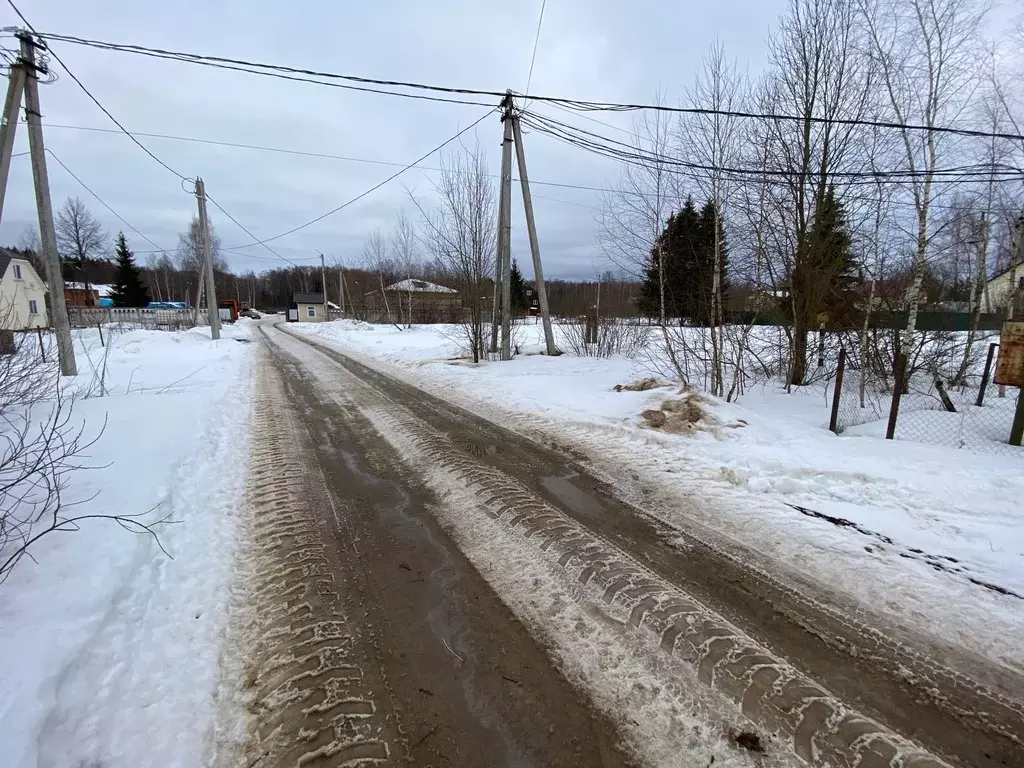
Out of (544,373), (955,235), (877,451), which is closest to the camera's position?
(877,451)

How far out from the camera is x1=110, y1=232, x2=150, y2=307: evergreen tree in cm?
5475

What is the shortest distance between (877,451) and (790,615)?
13.5ft

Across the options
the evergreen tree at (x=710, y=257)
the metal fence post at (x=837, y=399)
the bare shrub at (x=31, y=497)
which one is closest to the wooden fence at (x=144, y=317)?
the bare shrub at (x=31, y=497)

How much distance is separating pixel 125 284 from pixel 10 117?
197ft

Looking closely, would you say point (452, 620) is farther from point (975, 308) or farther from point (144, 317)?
point (144, 317)

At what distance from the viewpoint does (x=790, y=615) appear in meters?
2.76

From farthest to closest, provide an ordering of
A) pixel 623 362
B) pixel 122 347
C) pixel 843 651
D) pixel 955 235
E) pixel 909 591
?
pixel 122 347 < pixel 623 362 < pixel 955 235 < pixel 909 591 < pixel 843 651

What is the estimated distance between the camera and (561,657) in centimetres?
243

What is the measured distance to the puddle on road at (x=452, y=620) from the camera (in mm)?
2010

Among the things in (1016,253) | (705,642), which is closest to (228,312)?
(1016,253)

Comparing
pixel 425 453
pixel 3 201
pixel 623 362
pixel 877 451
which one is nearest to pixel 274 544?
pixel 425 453

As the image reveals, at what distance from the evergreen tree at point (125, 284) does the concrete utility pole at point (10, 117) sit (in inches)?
2317

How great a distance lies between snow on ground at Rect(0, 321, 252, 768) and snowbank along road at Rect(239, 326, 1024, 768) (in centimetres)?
27

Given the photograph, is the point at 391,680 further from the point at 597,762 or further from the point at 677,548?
the point at 677,548
